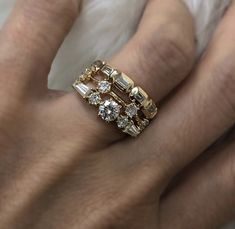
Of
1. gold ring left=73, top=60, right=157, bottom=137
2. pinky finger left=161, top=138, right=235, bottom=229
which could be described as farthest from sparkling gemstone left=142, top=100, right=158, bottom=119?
pinky finger left=161, top=138, right=235, bottom=229

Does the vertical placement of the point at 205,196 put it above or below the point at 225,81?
below

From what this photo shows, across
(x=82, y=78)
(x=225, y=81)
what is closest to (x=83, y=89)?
(x=82, y=78)

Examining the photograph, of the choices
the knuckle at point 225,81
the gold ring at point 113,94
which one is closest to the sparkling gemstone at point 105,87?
the gold ring at point 113,94

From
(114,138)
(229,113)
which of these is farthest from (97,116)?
(229,113)

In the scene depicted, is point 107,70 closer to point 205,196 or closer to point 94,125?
point 94,125

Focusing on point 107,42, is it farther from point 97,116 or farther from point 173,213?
point 173,213

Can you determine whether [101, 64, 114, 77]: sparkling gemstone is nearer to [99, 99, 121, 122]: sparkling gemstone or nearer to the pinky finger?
[99, 99, 121, 122]: sparkling gemstone

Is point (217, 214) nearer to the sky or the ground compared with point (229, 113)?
nearer to the ground
